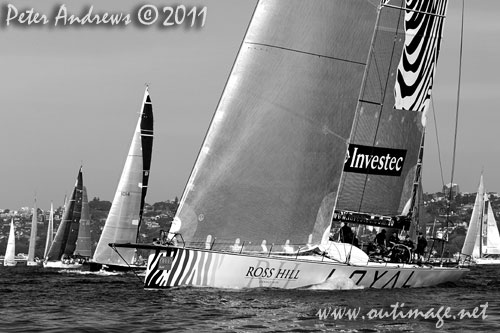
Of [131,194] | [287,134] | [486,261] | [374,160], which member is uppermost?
[486,261]

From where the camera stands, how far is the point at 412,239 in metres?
29.6

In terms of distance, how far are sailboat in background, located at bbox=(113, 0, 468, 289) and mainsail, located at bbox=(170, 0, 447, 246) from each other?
0.03 meters

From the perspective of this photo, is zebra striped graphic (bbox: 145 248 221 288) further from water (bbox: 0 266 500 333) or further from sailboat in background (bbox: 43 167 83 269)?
sailboat in background (bbox: 43 167 83 269)

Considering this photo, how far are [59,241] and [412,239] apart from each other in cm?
4293

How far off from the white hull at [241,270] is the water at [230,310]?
279 millimetres

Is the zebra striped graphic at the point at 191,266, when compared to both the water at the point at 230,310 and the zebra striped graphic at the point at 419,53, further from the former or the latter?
the zebra striped graphic at the point at 419,53

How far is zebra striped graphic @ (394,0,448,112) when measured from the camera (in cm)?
2928

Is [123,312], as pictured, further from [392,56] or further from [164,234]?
[392,56]

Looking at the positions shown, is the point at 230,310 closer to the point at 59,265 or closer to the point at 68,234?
A: the point at 59,265

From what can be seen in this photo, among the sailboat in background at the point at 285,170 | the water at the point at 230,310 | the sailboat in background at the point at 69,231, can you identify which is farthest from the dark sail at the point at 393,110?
the sailboat in background at the point at 69,231

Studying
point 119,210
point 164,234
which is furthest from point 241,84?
point 119,210

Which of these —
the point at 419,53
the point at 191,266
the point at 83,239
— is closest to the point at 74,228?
the point at 83,239

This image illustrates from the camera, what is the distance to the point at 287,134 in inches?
979

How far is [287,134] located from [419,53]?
686 centimetres
